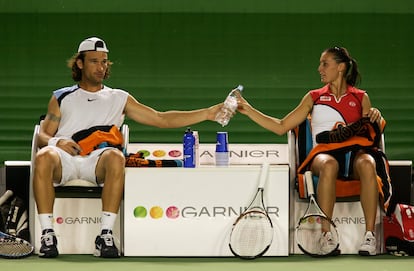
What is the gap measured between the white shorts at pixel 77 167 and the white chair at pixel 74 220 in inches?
4.5

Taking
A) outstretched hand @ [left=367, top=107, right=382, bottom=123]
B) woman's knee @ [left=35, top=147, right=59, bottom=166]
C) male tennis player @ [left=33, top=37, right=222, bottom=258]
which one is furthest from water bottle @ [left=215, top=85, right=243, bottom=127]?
woman's knee @ [left=35, top=147, right=59, bottom=166]

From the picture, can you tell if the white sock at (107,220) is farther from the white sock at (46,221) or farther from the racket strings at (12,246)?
the racket strings at (12,246)

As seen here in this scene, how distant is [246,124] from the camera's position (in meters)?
9.14

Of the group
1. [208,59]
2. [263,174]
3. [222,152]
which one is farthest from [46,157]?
[208,59]

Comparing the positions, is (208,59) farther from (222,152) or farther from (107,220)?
(107,220)

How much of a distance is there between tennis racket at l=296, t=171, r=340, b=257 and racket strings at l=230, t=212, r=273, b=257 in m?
0.20

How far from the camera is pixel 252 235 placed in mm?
6320

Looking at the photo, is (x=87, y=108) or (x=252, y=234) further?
(x=87, y=108)

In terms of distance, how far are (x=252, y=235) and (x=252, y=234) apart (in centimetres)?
1

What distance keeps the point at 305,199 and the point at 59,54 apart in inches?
137

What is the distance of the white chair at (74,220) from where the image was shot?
662cm

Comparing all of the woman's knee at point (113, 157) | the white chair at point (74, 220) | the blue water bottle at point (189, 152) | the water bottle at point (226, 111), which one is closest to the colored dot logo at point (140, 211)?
the white chair at point (74, 220)

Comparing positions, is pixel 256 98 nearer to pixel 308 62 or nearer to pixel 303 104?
pixel 308 62
